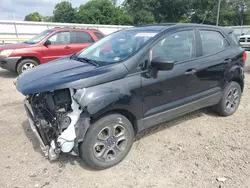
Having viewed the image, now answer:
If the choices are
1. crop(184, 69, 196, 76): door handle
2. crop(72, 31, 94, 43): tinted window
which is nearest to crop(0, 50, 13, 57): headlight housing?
crop(72, 31, 94, 43): tinted window

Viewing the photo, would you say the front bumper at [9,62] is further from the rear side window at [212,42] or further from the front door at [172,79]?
the rear side window at [212,42]

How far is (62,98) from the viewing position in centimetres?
269

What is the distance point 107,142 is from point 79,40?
6.13 m

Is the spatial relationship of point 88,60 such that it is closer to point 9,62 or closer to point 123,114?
point 123,114

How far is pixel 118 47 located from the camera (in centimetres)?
335

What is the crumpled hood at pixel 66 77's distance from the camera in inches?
99.4

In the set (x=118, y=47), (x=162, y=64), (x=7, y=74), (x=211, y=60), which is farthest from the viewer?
(x=7, y=74)

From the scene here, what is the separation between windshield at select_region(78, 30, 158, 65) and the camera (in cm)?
306

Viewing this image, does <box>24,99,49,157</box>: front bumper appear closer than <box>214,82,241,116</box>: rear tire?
Yes

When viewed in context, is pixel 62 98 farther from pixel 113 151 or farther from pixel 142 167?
pixel 142 167

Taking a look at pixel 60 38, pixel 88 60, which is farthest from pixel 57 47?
pixel 88 60

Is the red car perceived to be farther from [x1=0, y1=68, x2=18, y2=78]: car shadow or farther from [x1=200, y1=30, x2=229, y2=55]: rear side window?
[x1=200, y1=30, x2=229, y2=55]: rear side window

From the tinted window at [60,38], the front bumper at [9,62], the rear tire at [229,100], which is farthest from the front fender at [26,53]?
the rear tire at [229,100]

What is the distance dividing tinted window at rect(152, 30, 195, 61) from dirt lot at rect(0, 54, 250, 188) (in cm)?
126
